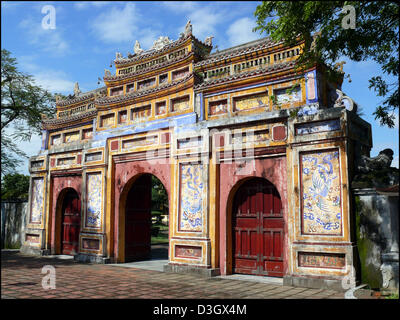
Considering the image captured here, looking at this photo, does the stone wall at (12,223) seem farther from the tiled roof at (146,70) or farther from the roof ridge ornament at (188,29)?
the roof ridge ornament at (188,29)

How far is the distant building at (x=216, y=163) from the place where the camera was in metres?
7.95

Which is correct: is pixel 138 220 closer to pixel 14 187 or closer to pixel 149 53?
pixel 149 53

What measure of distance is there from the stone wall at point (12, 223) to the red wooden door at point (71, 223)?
8.77 ft

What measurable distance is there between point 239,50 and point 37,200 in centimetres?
1017

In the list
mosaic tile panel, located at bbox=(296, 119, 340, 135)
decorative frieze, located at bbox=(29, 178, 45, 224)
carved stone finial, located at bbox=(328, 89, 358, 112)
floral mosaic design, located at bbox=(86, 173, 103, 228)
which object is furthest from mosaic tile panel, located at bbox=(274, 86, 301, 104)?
decorative frieze, located at bbox=(29, 178, 45, 224)

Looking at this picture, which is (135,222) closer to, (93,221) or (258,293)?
(93,221)

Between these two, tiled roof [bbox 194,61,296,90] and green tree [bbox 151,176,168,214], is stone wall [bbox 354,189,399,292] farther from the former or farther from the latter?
green tree [bbox 151,176,168,214]

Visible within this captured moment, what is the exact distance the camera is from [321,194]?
312 inches

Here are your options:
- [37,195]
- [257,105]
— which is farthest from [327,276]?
[37,195]

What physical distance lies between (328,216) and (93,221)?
7865 mm

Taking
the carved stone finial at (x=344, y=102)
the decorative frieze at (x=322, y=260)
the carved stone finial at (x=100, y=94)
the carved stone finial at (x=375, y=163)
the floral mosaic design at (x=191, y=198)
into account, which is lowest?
the decorative frieze at (x=322, y=260)

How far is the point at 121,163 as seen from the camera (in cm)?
1201

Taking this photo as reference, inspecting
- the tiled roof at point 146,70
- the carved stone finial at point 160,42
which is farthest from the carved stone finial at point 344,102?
the carved stone finial at point 160,42

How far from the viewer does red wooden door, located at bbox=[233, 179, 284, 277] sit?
8.88m
